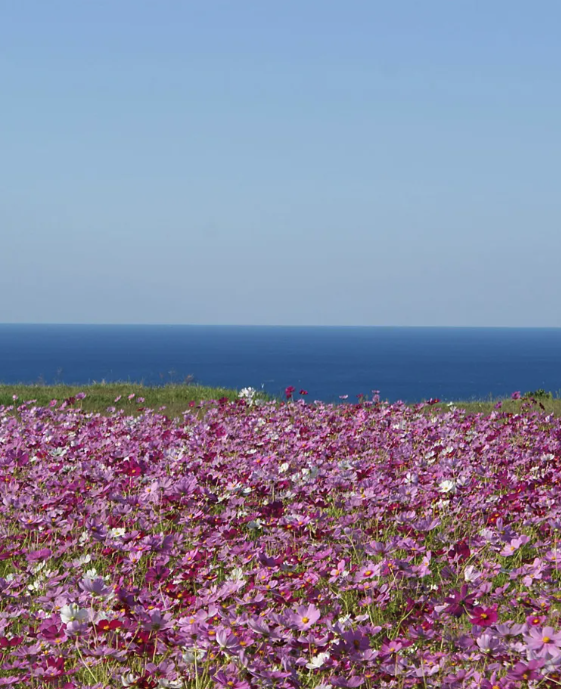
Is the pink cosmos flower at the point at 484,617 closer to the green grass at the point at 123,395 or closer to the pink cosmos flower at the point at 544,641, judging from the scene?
the pink cosmos flower at the point at 544,641

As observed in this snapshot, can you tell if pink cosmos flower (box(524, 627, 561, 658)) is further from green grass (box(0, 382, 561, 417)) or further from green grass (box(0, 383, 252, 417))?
green grass (box(0, 383, 252, 417))

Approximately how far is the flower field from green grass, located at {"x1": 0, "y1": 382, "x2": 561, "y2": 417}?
6.97m

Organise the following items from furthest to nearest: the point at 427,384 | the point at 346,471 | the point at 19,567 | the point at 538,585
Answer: the point at 427,384
the point at 346,471
the point at 19,567
the point at 538,585

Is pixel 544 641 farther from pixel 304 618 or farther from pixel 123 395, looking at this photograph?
pixel 123 395

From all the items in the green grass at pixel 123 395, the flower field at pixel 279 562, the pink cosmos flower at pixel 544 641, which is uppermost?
the pink cosmos flower at pixel 544 641

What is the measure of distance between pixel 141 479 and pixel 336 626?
436cm

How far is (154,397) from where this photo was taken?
19641 millimetres

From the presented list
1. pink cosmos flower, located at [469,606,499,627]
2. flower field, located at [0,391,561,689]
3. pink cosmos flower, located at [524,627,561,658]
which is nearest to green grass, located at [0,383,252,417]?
flower field, located at [0,391,561,689]

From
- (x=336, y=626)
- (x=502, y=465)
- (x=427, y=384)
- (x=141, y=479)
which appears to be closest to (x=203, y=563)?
(x=336, y=626)

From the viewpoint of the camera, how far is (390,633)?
4.27 meters

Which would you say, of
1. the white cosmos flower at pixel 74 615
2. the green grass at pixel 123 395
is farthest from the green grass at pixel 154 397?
the white cosmos flower at pixel 74 615

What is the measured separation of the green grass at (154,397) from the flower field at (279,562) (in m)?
6.97

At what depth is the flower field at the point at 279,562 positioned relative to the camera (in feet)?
11.5

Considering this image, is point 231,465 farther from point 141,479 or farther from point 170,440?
point 170,440
